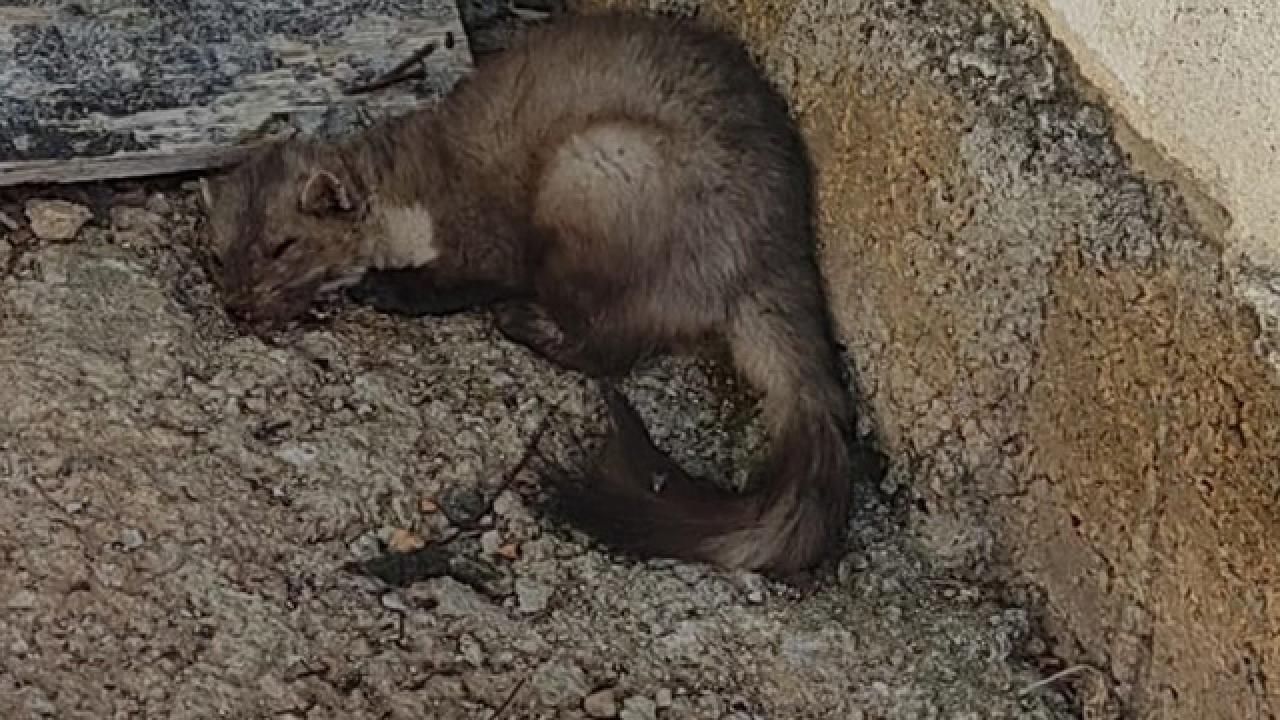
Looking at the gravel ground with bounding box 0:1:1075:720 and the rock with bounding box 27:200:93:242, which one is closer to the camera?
the gravel ground with bounding box 0:1:1075:720

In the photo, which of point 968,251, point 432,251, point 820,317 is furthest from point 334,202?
point 968,251

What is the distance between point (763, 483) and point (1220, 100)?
961 millimetres

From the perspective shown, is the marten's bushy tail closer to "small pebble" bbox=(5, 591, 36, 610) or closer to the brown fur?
the brown fur

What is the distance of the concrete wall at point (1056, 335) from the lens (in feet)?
8.39

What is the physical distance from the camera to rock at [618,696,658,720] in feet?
9.71

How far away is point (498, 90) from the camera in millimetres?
3570

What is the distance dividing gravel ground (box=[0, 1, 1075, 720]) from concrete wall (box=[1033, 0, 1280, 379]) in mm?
753

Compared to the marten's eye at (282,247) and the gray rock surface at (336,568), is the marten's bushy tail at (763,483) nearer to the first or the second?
the gray rock surface at (336,568)

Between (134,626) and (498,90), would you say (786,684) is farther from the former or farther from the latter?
(498,90)

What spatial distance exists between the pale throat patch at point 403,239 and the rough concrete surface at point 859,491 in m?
0.22

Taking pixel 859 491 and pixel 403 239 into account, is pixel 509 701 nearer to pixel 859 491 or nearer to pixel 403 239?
pixel 859 491

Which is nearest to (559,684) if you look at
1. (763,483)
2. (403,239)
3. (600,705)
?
(600,705)

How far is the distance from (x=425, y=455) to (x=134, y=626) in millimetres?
538

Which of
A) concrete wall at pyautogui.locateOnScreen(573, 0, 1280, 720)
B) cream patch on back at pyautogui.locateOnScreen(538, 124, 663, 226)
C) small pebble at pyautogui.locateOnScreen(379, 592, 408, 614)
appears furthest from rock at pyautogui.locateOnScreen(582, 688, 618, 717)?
cream patch on back at pyautogui.locateOnScreen(538, 124, 663, 226)
